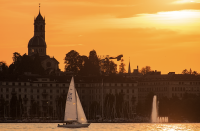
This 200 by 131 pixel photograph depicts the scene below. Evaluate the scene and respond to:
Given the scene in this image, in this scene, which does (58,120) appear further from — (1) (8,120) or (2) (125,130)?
(2) (125,130)

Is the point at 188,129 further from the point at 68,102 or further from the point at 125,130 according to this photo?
the point at 68,102

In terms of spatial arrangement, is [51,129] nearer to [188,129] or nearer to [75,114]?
[75,114]

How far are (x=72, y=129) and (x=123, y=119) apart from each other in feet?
202

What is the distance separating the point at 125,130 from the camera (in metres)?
147

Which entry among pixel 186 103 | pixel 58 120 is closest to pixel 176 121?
pixel 186 103

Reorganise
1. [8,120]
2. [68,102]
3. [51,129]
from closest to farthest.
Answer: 1. [68,102]
2. [51,129]
3. [8,120]

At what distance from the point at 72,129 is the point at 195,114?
6260cm


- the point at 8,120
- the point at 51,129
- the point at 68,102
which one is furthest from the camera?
the point at 8,120

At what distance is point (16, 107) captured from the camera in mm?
193625

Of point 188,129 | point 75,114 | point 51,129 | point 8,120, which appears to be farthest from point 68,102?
point 8,120

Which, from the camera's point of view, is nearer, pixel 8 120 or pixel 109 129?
pixel 109 129

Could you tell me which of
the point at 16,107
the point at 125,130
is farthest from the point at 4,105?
the point at 125,130

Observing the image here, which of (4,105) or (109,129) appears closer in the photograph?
(109,129)

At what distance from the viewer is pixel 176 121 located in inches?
7726
